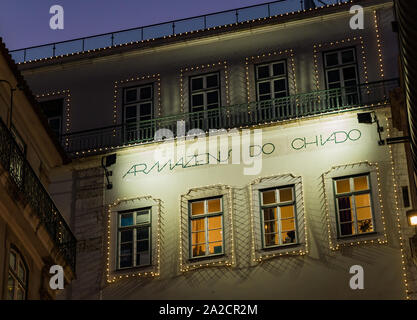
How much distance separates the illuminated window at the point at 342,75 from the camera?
2670 cm

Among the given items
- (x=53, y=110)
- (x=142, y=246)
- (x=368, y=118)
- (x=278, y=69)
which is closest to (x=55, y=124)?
(x=53, y=110)

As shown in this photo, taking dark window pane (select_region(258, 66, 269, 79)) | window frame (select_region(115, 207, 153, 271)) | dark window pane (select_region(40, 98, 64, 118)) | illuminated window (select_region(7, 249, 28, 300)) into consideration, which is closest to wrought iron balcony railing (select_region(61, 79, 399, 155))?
dark window pane (select_region(258, 66, 269, 79))

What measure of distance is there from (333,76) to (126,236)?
663cm

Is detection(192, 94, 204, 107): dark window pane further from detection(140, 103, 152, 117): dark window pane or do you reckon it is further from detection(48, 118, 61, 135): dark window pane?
detection(48, 118, 61, 135): dark window pane

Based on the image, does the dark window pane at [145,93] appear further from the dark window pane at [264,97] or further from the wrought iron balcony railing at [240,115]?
the dark window pane at [264,97]

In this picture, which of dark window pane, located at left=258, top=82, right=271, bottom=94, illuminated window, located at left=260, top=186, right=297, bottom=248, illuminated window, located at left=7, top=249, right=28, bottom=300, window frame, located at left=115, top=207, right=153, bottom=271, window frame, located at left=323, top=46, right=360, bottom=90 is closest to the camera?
illuminated window, located at left=7, top=249, right=28, bottom=300

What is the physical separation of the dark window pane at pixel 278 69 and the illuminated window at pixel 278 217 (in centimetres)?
346

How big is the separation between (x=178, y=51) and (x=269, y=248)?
6.50 meters

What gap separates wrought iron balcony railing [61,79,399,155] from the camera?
26.5 m

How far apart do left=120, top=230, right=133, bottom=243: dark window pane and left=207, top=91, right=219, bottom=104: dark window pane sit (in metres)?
4.11

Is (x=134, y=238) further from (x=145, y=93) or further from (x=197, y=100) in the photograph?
(x=145, y=93)

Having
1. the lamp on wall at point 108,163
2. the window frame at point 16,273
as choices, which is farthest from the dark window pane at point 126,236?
the window frame at point 16,273

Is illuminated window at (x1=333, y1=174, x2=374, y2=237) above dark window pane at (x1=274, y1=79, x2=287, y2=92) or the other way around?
the other way around
